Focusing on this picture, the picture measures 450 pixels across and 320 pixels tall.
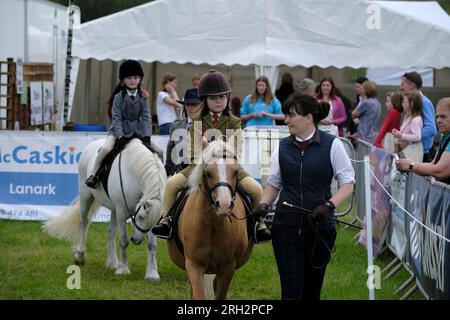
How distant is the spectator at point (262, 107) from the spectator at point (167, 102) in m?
1.71

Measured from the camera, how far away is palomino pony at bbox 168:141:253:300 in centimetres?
632

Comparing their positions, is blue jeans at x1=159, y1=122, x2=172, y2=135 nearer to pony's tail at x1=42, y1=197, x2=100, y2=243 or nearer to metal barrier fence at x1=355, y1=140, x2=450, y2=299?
pony's tail at x1=42, y1=197, x2=100, y2=243

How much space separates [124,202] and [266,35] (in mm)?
7343

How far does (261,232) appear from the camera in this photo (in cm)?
715

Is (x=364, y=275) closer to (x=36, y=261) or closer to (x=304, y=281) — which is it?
(x=304, y=281)

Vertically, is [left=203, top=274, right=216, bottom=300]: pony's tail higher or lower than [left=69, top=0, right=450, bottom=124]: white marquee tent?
lower

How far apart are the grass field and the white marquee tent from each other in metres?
5.32

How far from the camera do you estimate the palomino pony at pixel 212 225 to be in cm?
632

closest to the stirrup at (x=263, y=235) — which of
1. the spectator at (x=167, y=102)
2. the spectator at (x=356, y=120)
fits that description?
the spectator at (x=167, y=102)

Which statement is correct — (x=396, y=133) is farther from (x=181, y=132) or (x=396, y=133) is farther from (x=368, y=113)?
(x=368, y=113)

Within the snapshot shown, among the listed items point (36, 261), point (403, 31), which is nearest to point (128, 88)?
point (36, 261)

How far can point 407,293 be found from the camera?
8398 millimetres

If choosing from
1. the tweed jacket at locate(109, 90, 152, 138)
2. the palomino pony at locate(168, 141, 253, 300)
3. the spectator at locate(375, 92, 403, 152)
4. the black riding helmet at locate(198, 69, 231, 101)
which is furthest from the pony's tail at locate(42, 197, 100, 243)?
the spectator at locate(375, 92, 403, 152)

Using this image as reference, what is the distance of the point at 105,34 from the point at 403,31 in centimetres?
602
